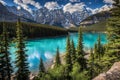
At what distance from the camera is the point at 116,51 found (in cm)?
2203

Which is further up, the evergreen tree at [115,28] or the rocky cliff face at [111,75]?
the evergreen tree at [115,28]

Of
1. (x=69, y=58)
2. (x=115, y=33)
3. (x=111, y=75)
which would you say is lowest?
(x=69, y=58)

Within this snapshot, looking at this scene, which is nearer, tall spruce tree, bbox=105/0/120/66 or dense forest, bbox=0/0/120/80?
dense forest, bbox=0/0/120/80

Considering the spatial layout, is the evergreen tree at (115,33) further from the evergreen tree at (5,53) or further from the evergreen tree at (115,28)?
the evergreen tree at (5,53)

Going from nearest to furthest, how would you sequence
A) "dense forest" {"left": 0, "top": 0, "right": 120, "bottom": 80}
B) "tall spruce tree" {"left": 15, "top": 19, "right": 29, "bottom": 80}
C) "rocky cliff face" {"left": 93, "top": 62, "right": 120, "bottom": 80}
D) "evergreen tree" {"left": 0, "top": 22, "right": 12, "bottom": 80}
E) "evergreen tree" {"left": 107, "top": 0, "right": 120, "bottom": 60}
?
"rocky cliff face" {"left": 93, "top": 62, "right": 120, "bottom": 80}, "dense forest" {"left": 0, "top": 0, "right": 120, "bottom": 80}, "evergreen tree" {"left": 107, "top": 0, "right": 120, "bottom": 60}, "tall spruce tree" {"left": 15, "top": 19, "right": 29, "bottom": 80}, "evergreen tree" {"left": 0, "top": 22, "right": 12, "bottom": 80}

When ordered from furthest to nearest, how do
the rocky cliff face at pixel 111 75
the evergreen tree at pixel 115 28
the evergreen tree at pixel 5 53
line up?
the evergreen tree at pixel 5 53
the evergreen tree at pixel 115 28
the rocky cliff face at pixel 111 75

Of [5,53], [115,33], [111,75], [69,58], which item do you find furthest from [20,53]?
[111,75]

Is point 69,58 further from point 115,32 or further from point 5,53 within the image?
point 115,32

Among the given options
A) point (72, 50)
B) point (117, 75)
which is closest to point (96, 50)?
point (72, 50)

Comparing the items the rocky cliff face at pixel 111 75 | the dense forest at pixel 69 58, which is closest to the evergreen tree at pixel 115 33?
the dense forest at pixel 69 58

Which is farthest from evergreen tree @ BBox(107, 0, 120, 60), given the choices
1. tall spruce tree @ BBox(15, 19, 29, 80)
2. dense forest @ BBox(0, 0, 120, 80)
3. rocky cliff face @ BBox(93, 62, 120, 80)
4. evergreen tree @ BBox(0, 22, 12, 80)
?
evergreen tree @ BBox(0, 22, 12, 80)

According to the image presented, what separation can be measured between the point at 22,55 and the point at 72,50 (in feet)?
47.8

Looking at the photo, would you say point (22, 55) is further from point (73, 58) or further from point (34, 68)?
point (34, 68)

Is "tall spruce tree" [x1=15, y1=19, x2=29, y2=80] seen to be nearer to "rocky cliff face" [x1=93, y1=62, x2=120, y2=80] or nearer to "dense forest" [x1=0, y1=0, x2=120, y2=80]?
"dense forest" [x1=0, y1=0, x2=120, y2=80]
